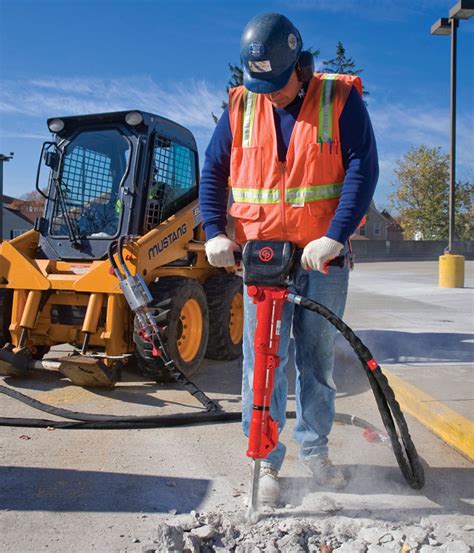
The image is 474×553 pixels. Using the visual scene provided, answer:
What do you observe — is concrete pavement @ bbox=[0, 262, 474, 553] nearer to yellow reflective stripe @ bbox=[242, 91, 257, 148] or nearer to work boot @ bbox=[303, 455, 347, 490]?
work boot @ bbox=[303, 455, 347, 490]

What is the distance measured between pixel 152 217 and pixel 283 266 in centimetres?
334

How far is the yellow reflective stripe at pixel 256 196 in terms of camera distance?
9.00 feet

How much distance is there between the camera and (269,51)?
254 centimetres

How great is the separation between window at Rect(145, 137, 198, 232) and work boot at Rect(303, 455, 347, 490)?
3.17 metres

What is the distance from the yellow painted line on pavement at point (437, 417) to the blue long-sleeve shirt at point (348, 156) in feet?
5.49

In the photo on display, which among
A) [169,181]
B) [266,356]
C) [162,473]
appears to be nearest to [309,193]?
[266,356]

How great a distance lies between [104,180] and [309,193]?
145 inches

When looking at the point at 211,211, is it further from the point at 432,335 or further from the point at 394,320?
the point at 394,320

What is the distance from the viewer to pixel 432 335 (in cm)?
725

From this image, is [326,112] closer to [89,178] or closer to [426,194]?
[89,178]

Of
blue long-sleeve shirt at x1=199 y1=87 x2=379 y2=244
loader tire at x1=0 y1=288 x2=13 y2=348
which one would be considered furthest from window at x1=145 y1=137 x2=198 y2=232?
blue long-sleeve shirt at x1=199 y1=87 x2=379 y2=244

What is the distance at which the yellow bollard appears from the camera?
13.6m

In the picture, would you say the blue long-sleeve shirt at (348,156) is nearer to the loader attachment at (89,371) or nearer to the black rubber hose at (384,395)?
the black rubber hose at (384,395)

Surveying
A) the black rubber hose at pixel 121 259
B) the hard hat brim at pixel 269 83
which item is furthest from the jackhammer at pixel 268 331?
the black rubber hose at pixel 121 259
